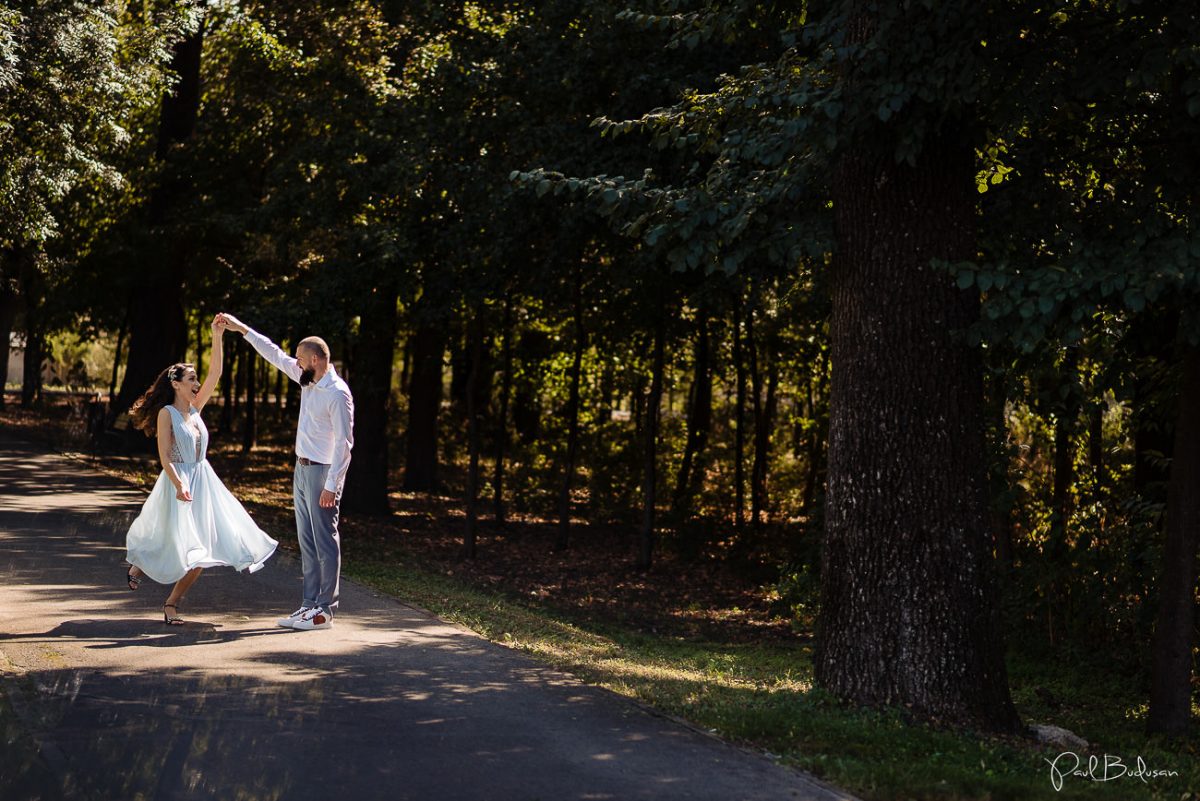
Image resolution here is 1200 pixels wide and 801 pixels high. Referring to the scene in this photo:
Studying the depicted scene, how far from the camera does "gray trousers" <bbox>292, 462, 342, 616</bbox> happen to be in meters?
8.76

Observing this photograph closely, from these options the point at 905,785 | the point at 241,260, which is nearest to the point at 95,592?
the point at 905,785

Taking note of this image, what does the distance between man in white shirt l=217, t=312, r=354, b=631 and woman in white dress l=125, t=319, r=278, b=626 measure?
0.42m

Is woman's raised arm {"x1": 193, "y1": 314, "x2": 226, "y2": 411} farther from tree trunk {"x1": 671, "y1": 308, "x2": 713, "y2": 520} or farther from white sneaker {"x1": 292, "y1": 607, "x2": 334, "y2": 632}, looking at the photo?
tree trunk {"x1": 671, "y1": 308, "x2": 713, "y2": 520}

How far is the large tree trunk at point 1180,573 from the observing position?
8766 mm

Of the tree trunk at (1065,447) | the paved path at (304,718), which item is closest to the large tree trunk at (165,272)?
the paved path at (304,718)

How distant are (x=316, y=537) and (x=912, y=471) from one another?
428 cm

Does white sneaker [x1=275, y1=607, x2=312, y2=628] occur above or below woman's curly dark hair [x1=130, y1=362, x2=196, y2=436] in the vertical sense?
below

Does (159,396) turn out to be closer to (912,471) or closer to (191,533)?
(191,533)

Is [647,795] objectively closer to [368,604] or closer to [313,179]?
[368,604]

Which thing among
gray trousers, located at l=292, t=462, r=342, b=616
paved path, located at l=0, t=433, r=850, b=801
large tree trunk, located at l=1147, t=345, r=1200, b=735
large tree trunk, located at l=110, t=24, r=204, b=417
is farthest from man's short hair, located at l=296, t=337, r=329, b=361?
large tree trunk, located at l=110, t=24, r=204, b=417

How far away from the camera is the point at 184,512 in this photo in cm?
884

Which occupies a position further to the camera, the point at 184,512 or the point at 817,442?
the point at 817,442

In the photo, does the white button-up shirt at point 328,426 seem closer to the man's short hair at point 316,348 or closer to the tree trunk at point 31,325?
the man's short hair at point 316,348

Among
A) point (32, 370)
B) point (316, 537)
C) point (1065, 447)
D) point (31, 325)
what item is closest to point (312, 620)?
point (316, 537)
